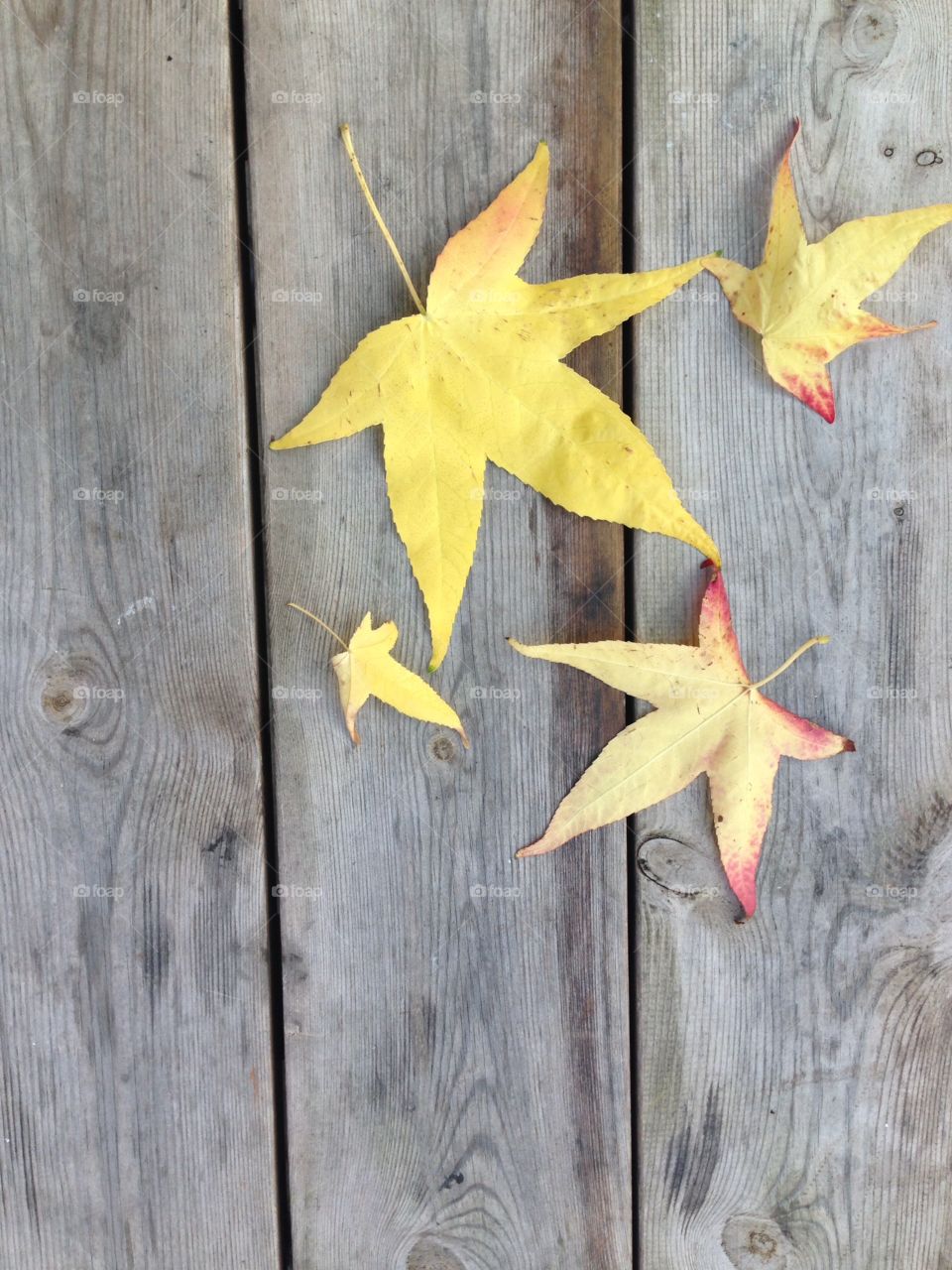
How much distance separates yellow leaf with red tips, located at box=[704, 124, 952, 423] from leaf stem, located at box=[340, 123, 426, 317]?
285mm

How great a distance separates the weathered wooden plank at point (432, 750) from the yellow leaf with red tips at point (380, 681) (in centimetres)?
2

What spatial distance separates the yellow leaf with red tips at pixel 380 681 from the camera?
2.48ft

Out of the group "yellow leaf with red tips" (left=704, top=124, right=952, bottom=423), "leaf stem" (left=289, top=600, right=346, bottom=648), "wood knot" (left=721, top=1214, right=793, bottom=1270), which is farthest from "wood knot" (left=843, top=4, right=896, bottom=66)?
"wood knot" (left=721, top=1214, right=793, bottom=1270)

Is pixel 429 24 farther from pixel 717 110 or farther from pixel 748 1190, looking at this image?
pixel 748 1190

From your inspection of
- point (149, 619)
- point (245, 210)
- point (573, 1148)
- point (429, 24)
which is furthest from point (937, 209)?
point (573, 1148)

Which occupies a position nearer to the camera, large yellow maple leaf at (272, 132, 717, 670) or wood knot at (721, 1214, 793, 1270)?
large yellow maple leaf at (272, 132, 717, 670)

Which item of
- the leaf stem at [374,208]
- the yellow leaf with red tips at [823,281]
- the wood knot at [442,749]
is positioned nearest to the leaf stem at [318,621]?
the wood knot at [442,749]

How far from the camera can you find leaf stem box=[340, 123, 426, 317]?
70 centimetres

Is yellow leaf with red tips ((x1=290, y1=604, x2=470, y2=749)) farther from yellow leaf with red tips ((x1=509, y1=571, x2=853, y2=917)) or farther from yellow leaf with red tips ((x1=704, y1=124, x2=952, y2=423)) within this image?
yellow leaf with red tips ((x1=704, y1=124, x2=952, y2=423))

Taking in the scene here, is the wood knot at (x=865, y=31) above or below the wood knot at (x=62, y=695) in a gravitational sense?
above

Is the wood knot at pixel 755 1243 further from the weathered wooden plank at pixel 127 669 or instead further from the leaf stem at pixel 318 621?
the leaf stem at pixel 318 621

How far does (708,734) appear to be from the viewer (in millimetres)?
755

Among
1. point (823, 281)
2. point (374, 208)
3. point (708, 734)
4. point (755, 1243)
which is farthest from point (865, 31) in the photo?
point (755, 1243)

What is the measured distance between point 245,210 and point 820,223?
482 millimetres
